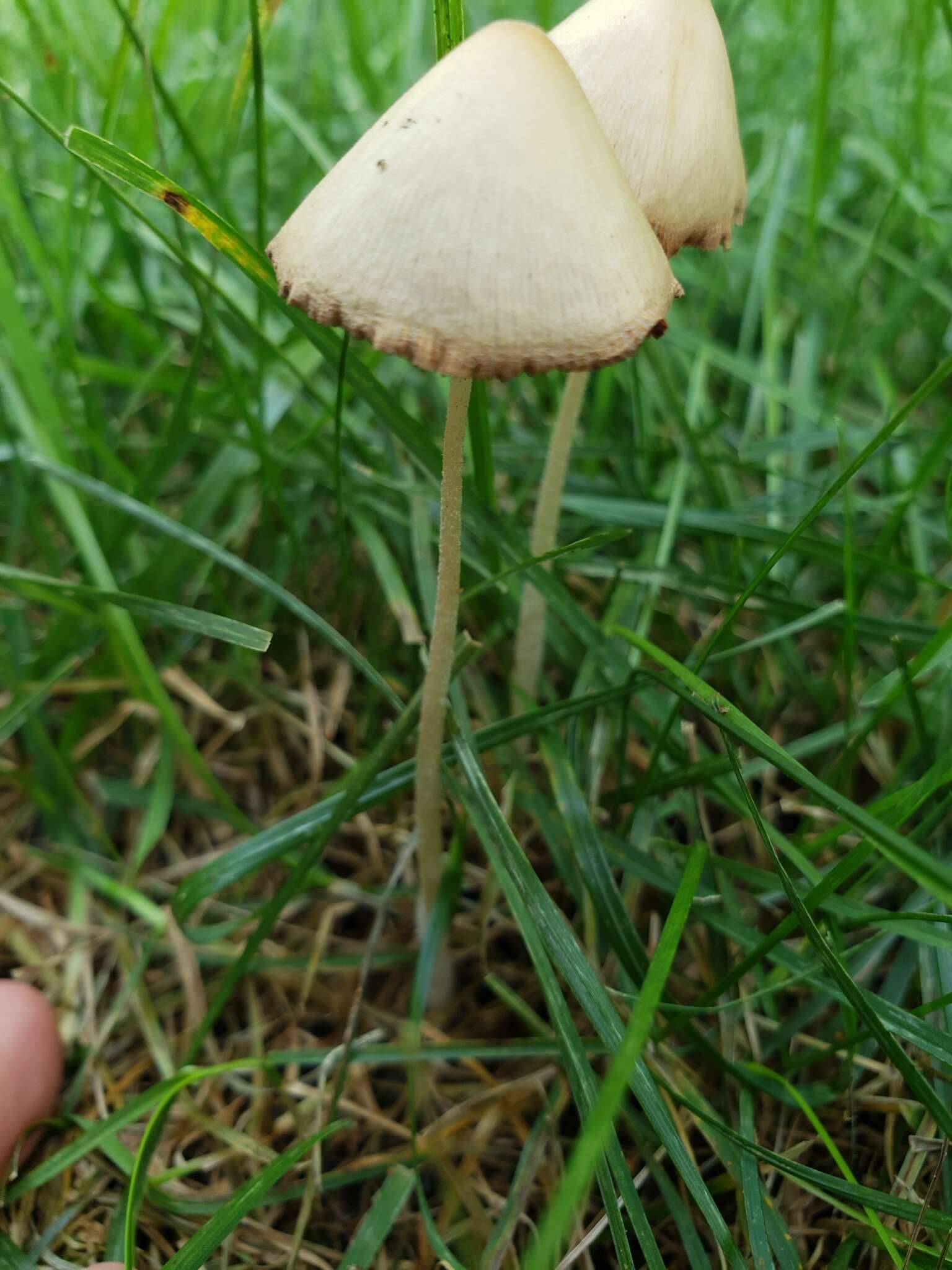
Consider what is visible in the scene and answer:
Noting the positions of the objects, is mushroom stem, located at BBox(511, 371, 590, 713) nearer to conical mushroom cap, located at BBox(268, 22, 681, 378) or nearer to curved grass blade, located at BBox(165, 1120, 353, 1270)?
conical mushroom cap, located at BBox(268, 22, 681, 378)

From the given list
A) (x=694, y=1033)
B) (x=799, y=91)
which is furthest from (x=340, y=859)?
(x=799, y=91)

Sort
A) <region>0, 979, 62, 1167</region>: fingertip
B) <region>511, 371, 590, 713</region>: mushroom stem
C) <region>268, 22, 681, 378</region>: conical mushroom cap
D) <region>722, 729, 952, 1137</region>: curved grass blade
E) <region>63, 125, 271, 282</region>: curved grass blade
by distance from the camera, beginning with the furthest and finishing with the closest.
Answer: <region>511, 371, 590, 713</region>: mushroom stem < <region>0, 979, 62, 1167</region>: fingertip < <region>63, 125, 271, 282</region>: curved grass blade < <region>722, 729, 952, 1137</region>: curved grass blade < <region>268, 22, 681, 378</region>: conical mushroom cap

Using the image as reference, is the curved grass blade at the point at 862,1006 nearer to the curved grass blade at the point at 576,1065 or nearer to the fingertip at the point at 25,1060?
the curved grass blade at the point at 576,1065

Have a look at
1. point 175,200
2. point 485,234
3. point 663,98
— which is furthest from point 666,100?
point 175,200

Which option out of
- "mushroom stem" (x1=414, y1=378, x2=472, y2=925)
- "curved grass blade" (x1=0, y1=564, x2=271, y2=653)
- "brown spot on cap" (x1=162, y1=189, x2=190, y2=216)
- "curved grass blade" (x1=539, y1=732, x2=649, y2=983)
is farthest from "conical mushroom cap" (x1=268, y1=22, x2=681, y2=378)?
"curved grass blade" (x1=539, y1=732, x2=649, y2=983)

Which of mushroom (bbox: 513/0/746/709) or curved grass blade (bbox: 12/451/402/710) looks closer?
mushroom (bbox: 513/0/746/709)

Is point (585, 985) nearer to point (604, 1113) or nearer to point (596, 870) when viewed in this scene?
point (596, 870)
